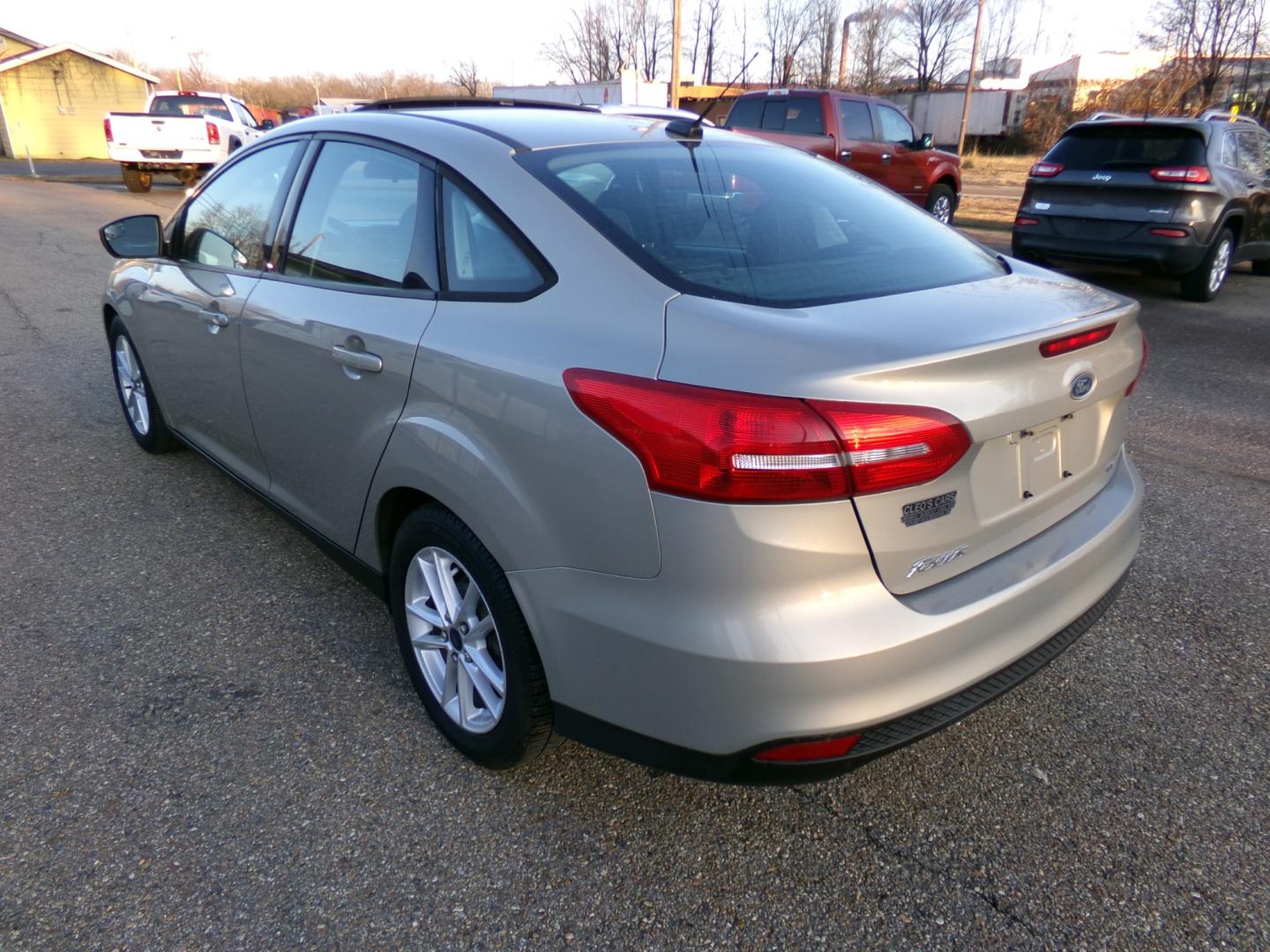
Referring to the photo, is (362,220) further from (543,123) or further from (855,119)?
(855,119)

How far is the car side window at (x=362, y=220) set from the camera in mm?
2527

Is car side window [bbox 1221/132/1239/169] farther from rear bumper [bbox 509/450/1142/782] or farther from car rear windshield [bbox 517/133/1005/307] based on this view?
rear bumper [bbox 509/450/1142/782]

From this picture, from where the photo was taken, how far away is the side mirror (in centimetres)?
400

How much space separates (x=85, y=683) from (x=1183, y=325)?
28.6ft

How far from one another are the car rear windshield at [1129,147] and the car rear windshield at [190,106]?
1834 centimetres

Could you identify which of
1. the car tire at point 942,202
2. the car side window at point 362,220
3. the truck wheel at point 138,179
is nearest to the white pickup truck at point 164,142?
the truck wheel at point 138,179

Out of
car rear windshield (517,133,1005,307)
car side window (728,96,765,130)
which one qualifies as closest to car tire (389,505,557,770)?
car rear windshield (517,133,1005,307)

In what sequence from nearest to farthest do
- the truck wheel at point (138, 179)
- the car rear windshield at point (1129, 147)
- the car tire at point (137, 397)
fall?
the car tire at point (137, 397) → the car rear windshield at point (1129, 147) → the truck wheel at point (138, 179)

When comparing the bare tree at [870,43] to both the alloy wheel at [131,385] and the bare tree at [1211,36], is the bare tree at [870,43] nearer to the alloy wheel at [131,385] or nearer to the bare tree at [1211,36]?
the bare tree at [1211,36]

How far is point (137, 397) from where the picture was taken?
4641mm

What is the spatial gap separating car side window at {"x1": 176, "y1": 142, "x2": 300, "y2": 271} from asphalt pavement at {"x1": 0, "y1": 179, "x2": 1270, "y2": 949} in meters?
1.18

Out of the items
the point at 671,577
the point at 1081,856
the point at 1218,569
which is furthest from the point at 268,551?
the point at 1218,569

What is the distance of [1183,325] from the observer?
8234 millimetres

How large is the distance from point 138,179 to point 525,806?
69.5 ft
